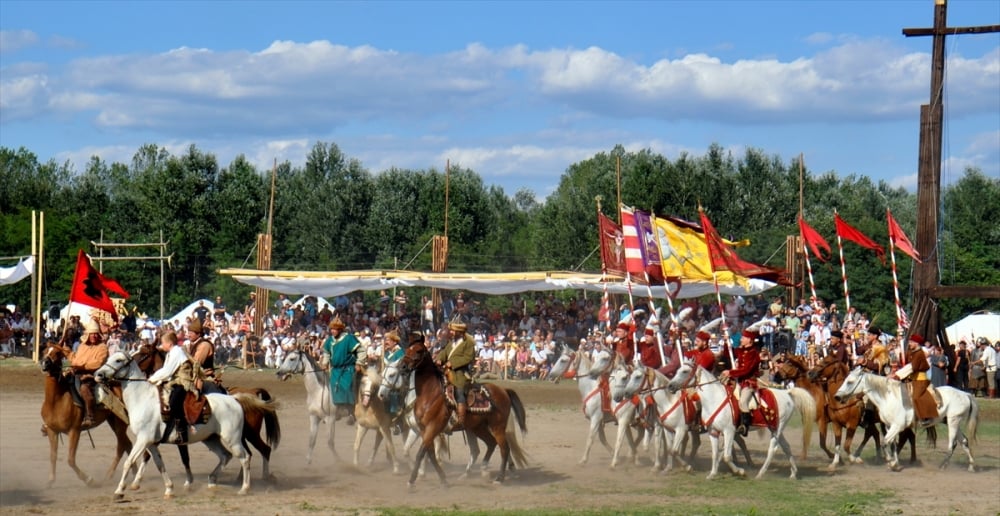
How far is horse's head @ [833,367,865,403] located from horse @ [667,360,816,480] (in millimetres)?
1312

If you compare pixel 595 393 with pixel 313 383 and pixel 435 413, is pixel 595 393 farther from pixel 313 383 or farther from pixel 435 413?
pixel 313 383

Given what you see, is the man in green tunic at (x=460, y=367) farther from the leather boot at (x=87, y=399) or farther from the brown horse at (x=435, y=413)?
the leather boot at (x=87, y=399)

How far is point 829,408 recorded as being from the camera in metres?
20.8

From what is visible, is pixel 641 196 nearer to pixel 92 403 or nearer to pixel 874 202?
pixel 874 202

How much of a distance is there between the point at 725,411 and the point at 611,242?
11971 millimetres

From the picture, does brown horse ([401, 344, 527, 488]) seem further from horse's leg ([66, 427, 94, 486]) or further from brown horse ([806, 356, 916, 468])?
brown horse ([806, 356, 916, 468])

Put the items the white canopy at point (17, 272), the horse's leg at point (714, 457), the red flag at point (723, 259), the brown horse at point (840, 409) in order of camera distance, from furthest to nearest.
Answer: the white canopy at point (17, 272)
the red flag at point (723, 259)
the brown horse at point (840, 409)
the horse's leg at point (714, 457)

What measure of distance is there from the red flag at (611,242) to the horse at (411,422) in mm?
9580

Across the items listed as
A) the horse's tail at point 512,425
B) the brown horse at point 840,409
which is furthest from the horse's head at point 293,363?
the brown horse at point 840,409

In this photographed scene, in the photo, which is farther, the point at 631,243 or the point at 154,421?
the point at 631,243

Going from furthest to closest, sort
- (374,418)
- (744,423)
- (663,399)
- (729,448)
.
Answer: (663,399) → (744,423) → (374,418) → (729,448)

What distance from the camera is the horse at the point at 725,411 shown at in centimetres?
1855

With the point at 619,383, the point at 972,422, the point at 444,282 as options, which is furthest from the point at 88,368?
the point at 444,282

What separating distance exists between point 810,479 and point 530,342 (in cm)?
1763
